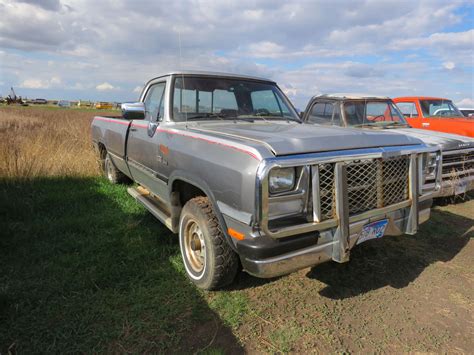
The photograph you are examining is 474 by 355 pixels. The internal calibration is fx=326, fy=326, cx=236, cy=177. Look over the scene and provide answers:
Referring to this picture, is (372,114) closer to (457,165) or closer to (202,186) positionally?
(457,165)

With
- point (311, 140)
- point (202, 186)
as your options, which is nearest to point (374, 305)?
point (311, 140)

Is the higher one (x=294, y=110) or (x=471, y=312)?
(x=294, y=110)

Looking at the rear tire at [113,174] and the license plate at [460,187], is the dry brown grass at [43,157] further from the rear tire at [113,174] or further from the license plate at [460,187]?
the license plate at [460,187]

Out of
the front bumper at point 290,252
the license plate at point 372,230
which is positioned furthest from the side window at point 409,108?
the front bumper at point 290,252

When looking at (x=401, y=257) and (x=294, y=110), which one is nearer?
(x=401, y=257)

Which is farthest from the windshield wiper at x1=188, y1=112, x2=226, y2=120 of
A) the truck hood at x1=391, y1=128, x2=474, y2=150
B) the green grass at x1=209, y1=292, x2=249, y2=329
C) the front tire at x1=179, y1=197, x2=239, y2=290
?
the truck hood at x1=391, y1=128, x2=474, y2=150

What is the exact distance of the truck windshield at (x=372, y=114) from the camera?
6508 millimetres

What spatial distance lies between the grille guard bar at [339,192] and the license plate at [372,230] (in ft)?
0.30

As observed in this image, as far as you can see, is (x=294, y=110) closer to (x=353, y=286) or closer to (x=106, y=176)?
(x=353, y=286)

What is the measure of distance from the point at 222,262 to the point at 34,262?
2134 mm

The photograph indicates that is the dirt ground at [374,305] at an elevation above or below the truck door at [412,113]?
below

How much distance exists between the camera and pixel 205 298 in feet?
9.41

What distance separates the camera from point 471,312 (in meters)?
2.75

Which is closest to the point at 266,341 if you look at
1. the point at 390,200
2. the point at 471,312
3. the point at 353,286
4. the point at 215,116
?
the point at 353,286
